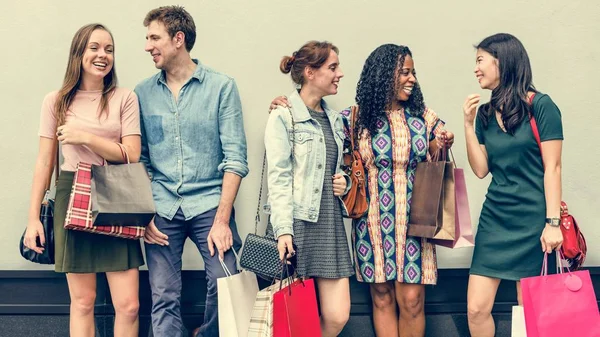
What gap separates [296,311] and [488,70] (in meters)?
1.71

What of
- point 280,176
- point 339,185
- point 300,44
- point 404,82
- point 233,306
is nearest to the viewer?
point 233,306

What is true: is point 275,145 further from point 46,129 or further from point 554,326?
point 554,326

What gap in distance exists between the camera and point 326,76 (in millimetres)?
4605

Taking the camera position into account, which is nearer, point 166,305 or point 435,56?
point 166,305

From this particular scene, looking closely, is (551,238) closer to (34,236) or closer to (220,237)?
(220,237)

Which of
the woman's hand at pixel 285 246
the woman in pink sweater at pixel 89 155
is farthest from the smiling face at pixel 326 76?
the woman in pink sweater at pixel 89 155

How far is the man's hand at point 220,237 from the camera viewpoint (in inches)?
176

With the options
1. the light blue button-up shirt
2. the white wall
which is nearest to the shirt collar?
the light blue button-up shirt

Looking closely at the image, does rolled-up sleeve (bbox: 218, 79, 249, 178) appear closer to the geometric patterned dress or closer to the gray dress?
the gray dress

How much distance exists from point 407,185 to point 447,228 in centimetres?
34

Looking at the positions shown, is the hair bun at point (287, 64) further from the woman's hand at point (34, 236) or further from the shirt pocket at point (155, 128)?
the woman's hand at point (34, 236)

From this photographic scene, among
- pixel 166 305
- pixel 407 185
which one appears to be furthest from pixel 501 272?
pixel 166 305

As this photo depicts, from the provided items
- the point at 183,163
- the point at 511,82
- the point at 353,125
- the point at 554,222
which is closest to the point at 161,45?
the point at 183,163

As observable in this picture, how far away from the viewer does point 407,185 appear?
4.62 m
